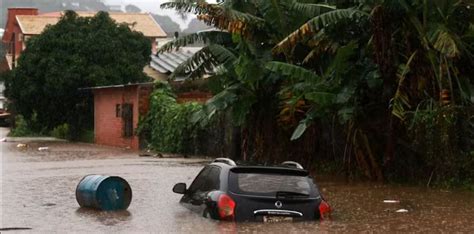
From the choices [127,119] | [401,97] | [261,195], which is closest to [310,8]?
[401,97]

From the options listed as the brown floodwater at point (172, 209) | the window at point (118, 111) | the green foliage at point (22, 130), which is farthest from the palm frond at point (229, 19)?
the green foliage at point (22, 130)

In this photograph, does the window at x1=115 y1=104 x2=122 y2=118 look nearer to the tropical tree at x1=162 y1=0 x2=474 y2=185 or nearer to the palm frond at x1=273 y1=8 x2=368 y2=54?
the tropical tree at x1=162 y1=0 x2=474 y2=185

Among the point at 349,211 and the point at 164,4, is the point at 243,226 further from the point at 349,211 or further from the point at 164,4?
the point at 164,4

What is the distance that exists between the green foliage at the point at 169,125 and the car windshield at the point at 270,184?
61.5 ft

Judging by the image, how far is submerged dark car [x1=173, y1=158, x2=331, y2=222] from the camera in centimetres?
1279

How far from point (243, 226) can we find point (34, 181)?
11.0m

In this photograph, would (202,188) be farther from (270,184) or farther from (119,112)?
(119,112)

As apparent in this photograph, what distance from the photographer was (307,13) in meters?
21.4

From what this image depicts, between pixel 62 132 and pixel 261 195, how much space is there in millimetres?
42579

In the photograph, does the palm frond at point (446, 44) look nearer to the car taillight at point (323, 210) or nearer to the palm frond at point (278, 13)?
the palm frond at point (278, 13)

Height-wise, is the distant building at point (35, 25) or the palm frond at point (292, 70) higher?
the distant building at point (35, 25)

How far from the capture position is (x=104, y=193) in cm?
1545

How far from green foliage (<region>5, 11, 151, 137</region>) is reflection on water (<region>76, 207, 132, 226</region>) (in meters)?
31.5

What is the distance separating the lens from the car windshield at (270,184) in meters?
12.9
